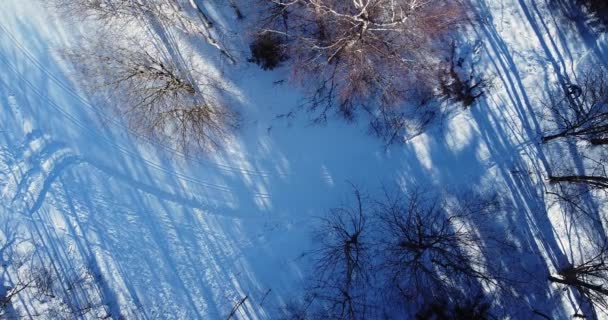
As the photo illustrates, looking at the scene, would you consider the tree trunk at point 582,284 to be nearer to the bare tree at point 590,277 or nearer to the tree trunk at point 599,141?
the bare tree at point 590,277

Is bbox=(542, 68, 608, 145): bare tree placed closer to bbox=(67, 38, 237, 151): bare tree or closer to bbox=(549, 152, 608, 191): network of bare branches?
bbox=(549, 152, 608, 191): network of bare branches

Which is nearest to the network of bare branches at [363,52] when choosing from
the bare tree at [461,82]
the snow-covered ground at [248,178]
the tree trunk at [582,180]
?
the bare tree at [461,82]

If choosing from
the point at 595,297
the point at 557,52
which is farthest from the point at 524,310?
the point at 557,52

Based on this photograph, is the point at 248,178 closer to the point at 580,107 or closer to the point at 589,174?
the point at 580,107

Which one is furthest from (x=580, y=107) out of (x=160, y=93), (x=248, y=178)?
(x=160, y=93)

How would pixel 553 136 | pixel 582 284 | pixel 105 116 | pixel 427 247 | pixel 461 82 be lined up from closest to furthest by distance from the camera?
pixel 427 247, pixel 582 284, pixel 553 136, pixel 461 82, pixel 105 116

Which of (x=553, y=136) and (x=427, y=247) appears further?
(x=553, y=136)
